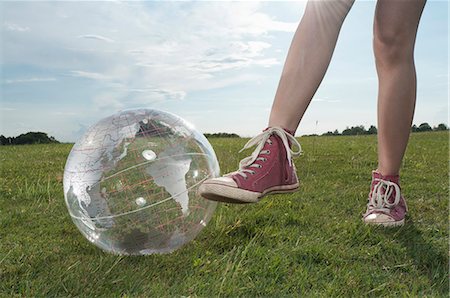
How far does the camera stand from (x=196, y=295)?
103 inches

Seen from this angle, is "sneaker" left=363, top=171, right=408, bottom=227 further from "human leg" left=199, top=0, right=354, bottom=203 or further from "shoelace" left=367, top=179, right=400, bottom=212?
"human leg" left=199, top=0, right=354, bottom=203

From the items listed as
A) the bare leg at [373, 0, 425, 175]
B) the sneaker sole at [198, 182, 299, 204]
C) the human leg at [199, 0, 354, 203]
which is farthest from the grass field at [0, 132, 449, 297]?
the bare leg at [373, 0, 425, 175]

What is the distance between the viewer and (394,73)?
12.6 ft

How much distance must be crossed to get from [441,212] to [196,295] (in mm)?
2671

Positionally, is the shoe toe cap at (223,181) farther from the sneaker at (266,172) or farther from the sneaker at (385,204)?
the sneaker at (385,204)

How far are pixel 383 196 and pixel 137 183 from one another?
6.49 ft

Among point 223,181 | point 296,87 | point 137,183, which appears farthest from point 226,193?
point 296,87

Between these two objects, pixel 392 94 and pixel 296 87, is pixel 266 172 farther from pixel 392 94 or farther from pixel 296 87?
pixel 392 94

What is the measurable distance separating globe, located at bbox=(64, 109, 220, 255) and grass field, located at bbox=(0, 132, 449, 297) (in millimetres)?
138

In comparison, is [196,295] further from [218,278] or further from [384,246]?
[384,246]

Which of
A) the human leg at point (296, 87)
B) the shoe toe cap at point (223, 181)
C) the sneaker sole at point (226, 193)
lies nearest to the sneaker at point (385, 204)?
the human leg at point (296, 87)

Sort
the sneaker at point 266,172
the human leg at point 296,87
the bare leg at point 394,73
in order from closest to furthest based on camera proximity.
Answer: the sneaker at point 266,172, the human leg at point 296,87, the bare leg at point 394,73

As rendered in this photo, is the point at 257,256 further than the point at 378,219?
No

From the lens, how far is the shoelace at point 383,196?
13.0 ft
